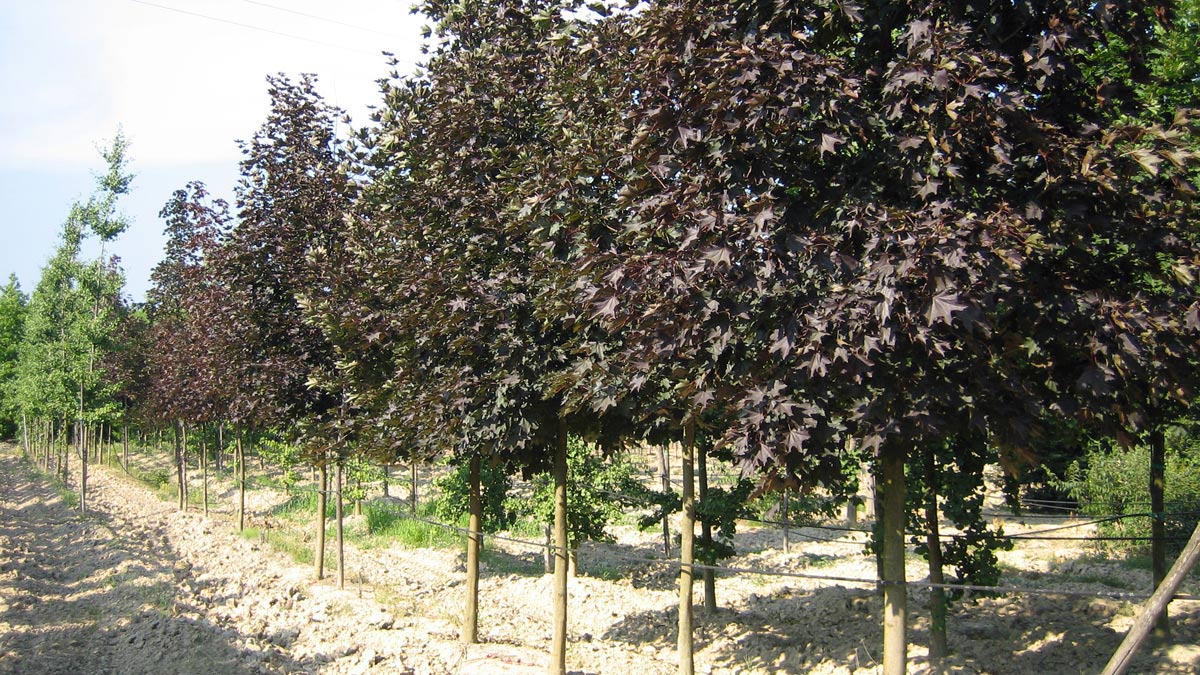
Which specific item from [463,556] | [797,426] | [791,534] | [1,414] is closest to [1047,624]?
[797,426]

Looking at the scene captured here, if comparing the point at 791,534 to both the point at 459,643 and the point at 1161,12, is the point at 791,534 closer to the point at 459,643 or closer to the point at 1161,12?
the point at 459,643

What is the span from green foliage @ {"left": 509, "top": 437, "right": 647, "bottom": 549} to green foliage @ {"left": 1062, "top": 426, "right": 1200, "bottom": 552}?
22.4 ft

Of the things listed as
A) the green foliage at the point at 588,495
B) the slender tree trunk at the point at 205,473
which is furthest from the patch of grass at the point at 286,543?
the green foliage at the point at 588,495

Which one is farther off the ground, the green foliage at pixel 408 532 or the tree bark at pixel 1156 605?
the tree bark at pixel 1156 605

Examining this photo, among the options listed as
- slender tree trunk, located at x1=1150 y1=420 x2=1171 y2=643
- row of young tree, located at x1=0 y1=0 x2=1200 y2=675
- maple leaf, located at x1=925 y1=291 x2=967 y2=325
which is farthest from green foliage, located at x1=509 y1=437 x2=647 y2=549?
maple leaf, located at x1=925 y1=291 x2=967 y2=325

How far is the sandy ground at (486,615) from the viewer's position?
891 centimetres

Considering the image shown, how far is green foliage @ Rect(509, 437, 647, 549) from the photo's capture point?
1129 centimetres

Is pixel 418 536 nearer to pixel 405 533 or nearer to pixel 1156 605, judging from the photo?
pixel 405 533

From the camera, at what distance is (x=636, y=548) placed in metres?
17.6

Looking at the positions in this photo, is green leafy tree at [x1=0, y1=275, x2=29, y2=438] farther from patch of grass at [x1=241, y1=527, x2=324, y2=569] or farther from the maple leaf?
the maple leaf

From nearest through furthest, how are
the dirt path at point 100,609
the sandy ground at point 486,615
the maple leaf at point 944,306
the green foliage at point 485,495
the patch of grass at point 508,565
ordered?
the maple leaf at point 944,306 → the dirt path at point 100,609 → the sandy ground at point 486,615 → the green foliage at point 485,495 → the patch of grass at point 508,565

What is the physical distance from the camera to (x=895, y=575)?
19.5 ft

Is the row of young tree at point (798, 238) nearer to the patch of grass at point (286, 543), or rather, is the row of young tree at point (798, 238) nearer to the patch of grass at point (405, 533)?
the patch of grass at point (286, 543)

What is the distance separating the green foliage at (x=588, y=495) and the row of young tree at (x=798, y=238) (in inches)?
91.2
